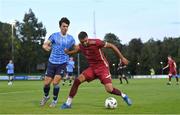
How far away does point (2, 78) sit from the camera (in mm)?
74250

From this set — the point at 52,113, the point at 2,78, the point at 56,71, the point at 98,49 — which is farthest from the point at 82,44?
the point at 2,78

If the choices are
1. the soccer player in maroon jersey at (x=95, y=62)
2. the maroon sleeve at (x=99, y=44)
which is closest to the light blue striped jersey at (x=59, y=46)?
the soccer player in maroon jersey at (x=95, y=62)

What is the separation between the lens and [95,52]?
13492 mm

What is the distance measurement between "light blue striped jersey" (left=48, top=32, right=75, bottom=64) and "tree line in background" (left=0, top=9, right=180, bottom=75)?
9126 centimetres

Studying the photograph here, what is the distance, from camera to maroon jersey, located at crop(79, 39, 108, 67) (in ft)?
44.1

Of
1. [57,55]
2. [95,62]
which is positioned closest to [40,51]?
[57,55]

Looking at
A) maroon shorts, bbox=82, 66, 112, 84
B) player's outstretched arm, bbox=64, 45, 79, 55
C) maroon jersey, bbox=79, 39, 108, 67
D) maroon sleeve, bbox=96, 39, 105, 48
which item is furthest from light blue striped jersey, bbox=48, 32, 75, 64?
maroon sleeve, bbox=96, 39, 105, 48

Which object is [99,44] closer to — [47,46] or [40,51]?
[47,46]

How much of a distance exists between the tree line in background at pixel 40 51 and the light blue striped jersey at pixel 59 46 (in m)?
91.3

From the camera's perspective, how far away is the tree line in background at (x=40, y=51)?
10965cm

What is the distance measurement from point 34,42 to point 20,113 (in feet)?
357

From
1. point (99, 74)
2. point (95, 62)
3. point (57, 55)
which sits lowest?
point (99, 74)

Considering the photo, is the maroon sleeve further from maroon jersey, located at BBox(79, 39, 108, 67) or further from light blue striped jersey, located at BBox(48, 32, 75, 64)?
light blue striped jersey, located at BBox(48, 32, 75, 64)

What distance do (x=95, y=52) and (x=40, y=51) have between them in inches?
4132
